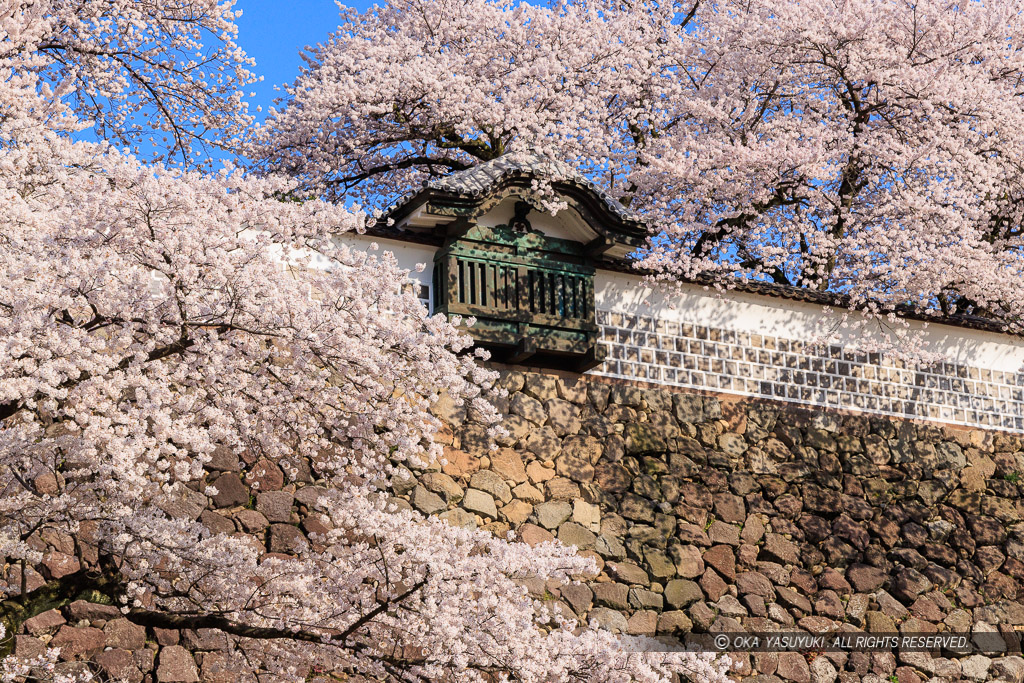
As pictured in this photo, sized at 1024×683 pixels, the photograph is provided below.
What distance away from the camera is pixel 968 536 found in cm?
1152

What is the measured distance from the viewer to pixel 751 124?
13.9 m

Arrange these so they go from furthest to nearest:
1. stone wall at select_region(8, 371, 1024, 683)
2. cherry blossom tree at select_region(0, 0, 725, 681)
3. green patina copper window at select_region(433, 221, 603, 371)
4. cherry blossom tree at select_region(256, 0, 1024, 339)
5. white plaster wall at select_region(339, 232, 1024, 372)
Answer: cherry blossom tree at select_region(256, 0, 1024, 339), white plaster wall at select_region(339, 232, 1024, 372), green patina copper window at select_region(433, 221, 603, 371), stone wall at select_region(8, 371, 1024, 683), cherry blossom tree at select_region(0, 0, 725, 681)

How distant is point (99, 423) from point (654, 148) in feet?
30.4

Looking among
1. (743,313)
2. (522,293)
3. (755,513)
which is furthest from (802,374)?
(522,293)

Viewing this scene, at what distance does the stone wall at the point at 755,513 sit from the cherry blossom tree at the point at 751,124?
1705 mm

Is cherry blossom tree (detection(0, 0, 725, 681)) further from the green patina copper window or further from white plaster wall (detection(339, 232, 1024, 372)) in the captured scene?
white plaster wall (detection(339, 232, 1024, 372))

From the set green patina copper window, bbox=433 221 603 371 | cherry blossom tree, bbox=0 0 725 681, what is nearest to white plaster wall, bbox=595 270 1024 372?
green patina copper window, bbox=433 221 603 371

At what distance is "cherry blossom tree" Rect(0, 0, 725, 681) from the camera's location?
5539mm

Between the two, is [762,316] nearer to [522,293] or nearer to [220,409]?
[522,293]

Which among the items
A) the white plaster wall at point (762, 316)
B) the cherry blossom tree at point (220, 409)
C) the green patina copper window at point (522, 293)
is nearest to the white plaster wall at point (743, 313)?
the white plaster wall at point (762, 316)

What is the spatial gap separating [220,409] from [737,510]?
5903 millimetres

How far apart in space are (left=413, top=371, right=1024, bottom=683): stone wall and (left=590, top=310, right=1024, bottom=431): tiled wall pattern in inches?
7.0

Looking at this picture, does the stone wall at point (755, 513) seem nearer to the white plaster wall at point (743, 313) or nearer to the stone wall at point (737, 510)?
the stone wall at point (737, 510)

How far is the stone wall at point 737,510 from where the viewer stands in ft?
31.0
